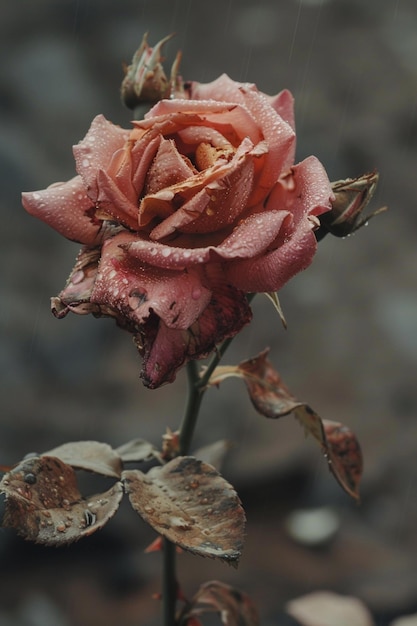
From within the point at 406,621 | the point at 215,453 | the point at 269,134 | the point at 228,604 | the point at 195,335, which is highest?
the point at 269,134

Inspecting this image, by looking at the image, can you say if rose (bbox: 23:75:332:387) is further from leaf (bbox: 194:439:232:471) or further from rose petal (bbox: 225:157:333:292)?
leaf (bbox: 194:439:232:471)

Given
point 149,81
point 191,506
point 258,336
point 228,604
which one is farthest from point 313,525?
point 149,81

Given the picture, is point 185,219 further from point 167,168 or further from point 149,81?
point 149,81

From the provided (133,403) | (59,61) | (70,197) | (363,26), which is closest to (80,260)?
(70,197)

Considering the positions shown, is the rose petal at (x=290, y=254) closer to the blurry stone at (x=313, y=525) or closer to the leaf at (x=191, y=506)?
the leaf at (x=191, y=506)

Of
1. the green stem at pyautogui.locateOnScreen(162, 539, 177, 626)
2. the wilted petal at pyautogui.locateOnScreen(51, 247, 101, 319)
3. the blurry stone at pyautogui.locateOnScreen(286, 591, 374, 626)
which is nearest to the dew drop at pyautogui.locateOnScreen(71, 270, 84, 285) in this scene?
the wilted petal at pyautogui.locateOnScreen(51, 247, 101, 319)

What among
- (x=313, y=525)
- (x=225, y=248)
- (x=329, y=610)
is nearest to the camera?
(x=225, y=248)

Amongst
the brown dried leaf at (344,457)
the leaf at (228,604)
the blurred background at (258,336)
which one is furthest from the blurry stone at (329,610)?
the brown dried leaf at (344,457)

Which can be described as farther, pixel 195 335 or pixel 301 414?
pixel 301 414
